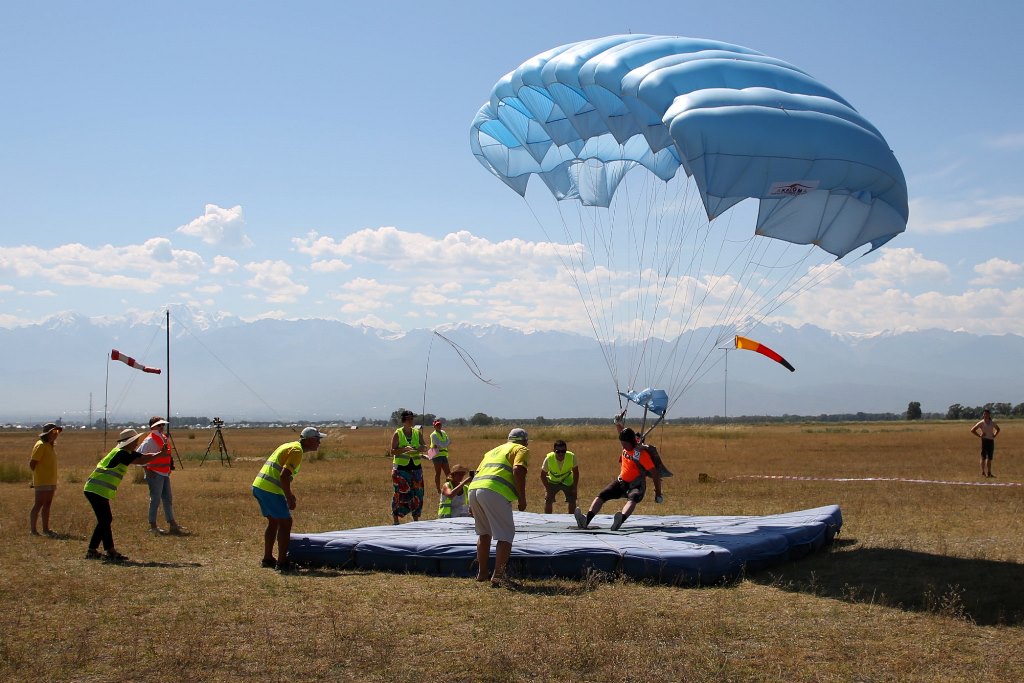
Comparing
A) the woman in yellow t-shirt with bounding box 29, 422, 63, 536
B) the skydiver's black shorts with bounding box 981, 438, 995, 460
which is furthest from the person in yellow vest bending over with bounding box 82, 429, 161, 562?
the skydiver's black shorts with bounding box 981, 438, 995, 460

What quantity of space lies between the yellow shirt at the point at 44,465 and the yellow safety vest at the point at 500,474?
641 centimetres

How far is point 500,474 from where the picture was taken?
8641 mm

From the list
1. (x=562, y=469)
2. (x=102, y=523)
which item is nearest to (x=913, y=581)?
(x=562, y=469)

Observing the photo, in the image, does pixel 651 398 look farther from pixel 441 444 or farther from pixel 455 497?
pixel 441 444

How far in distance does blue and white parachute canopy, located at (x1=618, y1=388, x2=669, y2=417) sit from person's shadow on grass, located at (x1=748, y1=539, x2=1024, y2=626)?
301 centimetres

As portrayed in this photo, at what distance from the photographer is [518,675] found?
5586mm

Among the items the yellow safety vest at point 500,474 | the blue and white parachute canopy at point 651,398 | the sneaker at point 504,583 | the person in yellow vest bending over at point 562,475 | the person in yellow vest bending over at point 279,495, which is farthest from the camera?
the person in yellow vest bending over at point 562,475

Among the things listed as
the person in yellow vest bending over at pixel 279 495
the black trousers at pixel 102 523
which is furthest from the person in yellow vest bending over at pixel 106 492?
the person in yellow vest bending over at pixel 279 495

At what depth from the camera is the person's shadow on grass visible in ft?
23.7

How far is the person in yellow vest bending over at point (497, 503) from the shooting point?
27.5 feet

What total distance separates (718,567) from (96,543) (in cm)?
642

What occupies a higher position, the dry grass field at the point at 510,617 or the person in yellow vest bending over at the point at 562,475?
the person in yellow vest bending over at the point at 562,475

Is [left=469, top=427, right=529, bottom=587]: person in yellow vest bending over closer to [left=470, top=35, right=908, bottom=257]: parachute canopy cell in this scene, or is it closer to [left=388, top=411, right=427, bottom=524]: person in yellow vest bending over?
[left=470, top=35, right=908, bottom=257]: parachute canopy cell

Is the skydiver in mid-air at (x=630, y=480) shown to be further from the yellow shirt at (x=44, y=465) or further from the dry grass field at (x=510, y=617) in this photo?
the yellow shirt at (x=44, y=465)
